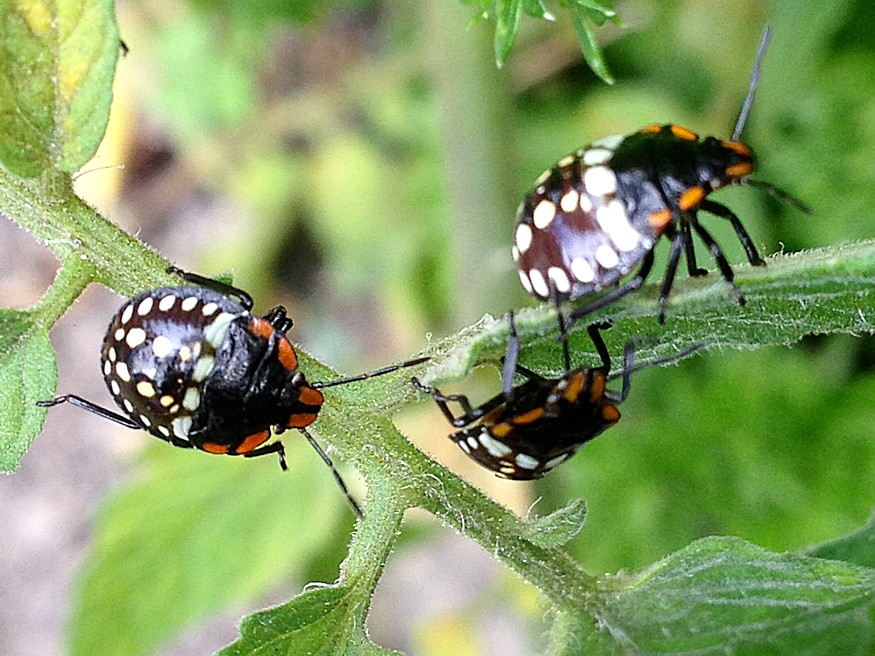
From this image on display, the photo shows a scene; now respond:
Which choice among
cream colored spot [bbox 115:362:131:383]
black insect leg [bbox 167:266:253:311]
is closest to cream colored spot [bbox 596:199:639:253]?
black insect leg [bbox 167:266:253:311]

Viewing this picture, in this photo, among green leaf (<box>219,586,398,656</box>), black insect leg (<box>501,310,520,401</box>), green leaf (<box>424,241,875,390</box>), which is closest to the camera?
green leaf (<box>424,241,875,390</box>)

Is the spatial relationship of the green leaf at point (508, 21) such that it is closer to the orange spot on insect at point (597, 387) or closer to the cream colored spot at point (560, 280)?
the cream colored spot at point (560, 280)

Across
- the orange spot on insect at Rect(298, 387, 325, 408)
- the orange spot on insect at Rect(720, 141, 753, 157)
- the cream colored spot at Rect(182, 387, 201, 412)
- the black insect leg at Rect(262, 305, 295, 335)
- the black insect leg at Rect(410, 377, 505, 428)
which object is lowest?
the black insect leg at Rect(410, 377, 505, 428)

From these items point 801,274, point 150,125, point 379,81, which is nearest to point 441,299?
point 379,81

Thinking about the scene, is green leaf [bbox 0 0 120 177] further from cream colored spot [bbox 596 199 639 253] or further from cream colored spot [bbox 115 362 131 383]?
cream colored spot [bbox 596 199 639 253]

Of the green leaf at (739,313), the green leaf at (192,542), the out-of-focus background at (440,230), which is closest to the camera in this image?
the green leaf at (739,313)

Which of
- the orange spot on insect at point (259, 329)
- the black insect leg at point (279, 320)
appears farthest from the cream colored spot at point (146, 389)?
the black insect leg at point (279, 320)

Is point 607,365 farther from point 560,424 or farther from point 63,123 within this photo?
point 63,123

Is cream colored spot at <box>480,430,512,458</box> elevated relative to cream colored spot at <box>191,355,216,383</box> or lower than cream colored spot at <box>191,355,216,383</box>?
lower
